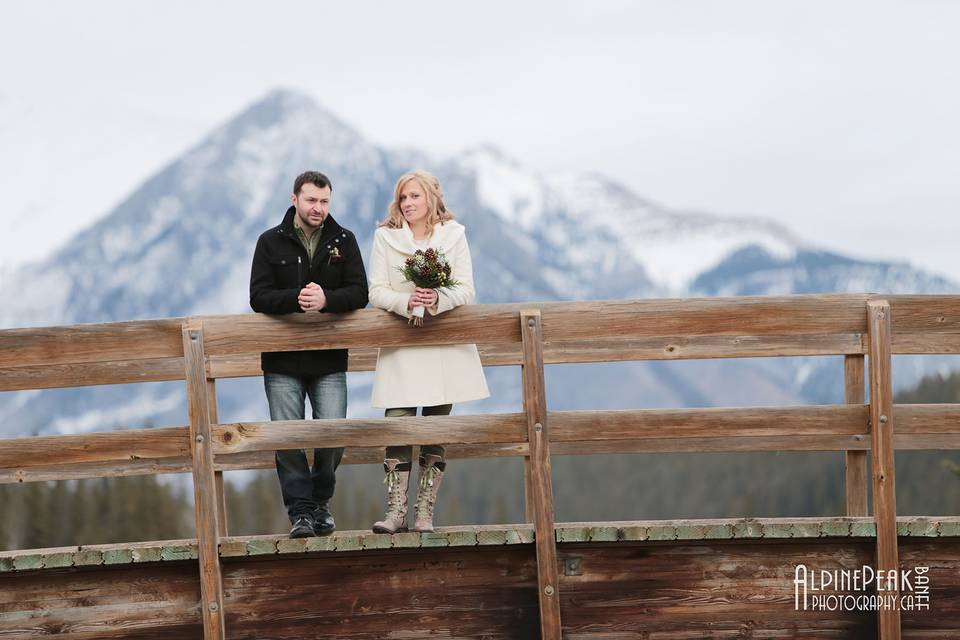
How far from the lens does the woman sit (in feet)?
25.1

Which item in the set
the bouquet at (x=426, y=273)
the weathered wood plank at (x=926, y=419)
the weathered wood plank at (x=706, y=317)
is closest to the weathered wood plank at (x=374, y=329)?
the bouquet at (x=426, y=273)

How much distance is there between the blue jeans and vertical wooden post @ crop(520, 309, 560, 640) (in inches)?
43.1

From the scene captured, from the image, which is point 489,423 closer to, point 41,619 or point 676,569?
point 676,569

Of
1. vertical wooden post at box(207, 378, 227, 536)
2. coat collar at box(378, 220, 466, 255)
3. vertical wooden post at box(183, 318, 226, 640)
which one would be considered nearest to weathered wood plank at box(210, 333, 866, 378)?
vertical wooden post at box(207, 378, 227, 536)

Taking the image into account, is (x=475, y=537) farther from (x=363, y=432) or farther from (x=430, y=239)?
(x=430, y=239)

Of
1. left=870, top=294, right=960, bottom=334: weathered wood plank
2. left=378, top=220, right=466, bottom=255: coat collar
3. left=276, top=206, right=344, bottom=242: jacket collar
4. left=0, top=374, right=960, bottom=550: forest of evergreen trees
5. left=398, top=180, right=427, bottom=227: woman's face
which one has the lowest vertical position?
left=0, top=374, right=960, bottom=550: forest of evergreen trees

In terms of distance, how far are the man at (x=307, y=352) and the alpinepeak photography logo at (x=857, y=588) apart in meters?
2.77

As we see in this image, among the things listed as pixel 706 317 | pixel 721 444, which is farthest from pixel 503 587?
pixel 706 317

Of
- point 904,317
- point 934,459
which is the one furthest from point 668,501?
point 904,317

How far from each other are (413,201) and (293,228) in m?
0.76

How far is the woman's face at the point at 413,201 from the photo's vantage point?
7.71 m

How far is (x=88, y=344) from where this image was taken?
7555 millimetres

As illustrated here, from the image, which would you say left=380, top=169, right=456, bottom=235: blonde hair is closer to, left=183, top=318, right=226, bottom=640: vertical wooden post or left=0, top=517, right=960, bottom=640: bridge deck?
left=183, top=318, right=226, bottom=640: vertical wooden post

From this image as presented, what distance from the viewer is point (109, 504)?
292 feet
